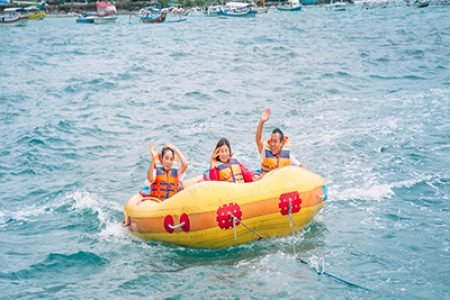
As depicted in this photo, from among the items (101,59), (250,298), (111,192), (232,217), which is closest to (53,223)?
(111,192)

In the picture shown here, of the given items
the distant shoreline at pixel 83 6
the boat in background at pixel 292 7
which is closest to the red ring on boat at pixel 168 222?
the boat in background at pixel 292 7

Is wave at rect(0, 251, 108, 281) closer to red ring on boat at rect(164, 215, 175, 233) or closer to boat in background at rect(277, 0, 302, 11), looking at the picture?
red ring on boat at rect(164, 215, 175, 233)

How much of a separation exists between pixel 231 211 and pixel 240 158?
451 centimetres

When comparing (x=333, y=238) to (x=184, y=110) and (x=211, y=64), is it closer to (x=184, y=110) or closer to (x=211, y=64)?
(x=184, y=110)

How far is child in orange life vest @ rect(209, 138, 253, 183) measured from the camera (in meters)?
7.65

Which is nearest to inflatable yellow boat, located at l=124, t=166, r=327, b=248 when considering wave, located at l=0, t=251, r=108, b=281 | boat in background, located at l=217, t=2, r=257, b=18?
wave, located at l=0, t=251, r=108, b=281

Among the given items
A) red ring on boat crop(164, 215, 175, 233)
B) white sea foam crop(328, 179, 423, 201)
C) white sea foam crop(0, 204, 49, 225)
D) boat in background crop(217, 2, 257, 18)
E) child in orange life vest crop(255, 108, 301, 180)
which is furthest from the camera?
boat in background crop(217, 2, 257, 18)

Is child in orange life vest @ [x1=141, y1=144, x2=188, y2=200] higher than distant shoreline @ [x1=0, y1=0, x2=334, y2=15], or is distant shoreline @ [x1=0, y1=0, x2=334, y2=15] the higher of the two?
distant shoreline @ [x1=0, y1=0, x2=334, y2=15]

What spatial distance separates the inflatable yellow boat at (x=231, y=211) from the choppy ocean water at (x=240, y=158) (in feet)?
0.65

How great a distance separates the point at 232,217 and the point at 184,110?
949 centimetres

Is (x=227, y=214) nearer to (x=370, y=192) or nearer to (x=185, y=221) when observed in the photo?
(x=185, y=221)

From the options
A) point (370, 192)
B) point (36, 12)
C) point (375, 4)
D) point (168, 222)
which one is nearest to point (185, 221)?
point (168, 222)

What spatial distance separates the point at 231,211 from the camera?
6988mm

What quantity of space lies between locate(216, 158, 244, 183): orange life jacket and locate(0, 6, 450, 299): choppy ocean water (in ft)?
3.02
